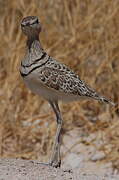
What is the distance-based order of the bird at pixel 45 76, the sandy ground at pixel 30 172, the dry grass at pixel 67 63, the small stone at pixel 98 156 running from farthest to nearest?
1. the dry grass at pixel 67 63
2. the small stone at pixel 98 156
3. the bird at pixel 45 76
4. the sandy ground at pixel 30 172

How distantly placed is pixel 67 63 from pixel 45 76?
223cm

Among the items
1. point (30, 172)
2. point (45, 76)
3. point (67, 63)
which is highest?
point (67, 63)

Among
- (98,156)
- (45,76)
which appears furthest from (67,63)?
(45,76)

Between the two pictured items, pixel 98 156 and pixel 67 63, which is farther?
pixel 67 63

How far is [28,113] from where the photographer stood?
5.88 meters

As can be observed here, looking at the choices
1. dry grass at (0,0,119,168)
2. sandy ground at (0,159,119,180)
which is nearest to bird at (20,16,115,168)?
sandy ground at (0,159,119,180)

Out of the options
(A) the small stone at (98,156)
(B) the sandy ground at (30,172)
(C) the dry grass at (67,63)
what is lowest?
(B) the sandy ground at (30,172)

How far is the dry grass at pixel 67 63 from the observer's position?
5.60 m

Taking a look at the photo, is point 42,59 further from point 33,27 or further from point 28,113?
point 28,113

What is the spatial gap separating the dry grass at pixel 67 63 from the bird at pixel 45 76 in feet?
4.61

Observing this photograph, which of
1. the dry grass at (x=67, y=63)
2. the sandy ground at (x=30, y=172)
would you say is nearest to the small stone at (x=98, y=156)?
the dry grass at (x=67, y=63)

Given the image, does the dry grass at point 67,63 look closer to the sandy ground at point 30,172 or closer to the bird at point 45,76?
the bird at point 45,76

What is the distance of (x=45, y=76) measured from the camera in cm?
385

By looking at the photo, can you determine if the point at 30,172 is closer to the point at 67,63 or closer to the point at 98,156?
the point at 98,156
